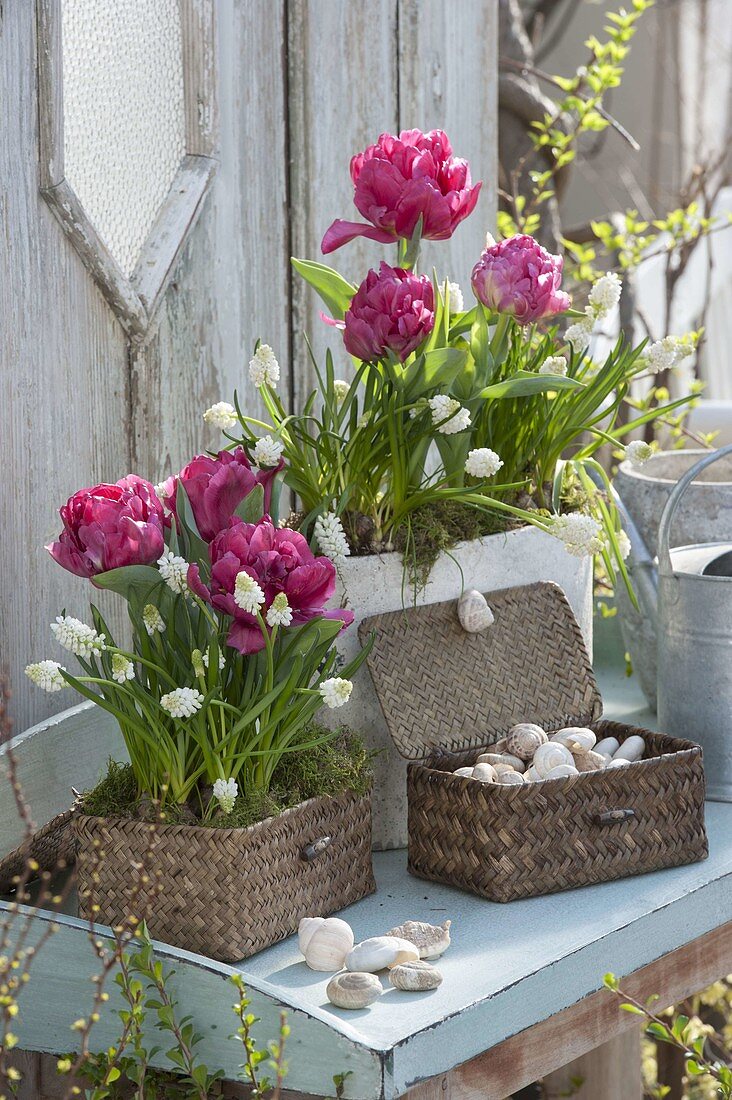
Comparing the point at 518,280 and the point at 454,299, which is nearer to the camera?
the point at 518,280

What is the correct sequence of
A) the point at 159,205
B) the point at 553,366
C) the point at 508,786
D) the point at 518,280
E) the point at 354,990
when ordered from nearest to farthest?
the point at 354,990 → the point at 508,786 → the point at 518,280 → the point at 553,366 → the point at 159,205

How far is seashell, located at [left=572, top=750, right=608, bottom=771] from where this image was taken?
114 centimetres

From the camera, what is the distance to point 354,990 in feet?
3.00

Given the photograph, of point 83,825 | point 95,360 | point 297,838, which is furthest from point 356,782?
point 95,360

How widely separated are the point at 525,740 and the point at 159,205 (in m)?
0.71

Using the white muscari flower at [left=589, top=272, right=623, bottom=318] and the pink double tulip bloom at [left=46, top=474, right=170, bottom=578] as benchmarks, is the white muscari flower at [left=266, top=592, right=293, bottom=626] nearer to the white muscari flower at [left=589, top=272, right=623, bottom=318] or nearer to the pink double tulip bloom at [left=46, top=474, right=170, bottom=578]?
the pink double tulip bloom at [left=46, top=474, right=170, bottom=578]

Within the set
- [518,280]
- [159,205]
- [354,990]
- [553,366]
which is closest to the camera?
[354,990]

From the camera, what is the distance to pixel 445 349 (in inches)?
45.1

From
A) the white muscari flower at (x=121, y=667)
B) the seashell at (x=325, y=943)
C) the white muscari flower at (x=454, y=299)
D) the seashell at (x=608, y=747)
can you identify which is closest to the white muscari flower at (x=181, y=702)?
the white muscari flower at (x=121, y=667)

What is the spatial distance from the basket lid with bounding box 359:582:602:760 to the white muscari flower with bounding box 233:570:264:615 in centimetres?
26

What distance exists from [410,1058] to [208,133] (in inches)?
40.2

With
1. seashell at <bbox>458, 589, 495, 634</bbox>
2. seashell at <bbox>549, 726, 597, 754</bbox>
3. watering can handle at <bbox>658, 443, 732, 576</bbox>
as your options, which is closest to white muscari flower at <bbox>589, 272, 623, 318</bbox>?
watering can handle at <bbox>658, 443, 732, 576</bbox>

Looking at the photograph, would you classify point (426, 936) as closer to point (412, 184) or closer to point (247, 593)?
point (247, 593)

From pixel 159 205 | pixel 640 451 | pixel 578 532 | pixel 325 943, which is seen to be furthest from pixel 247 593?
pixel 159 205
